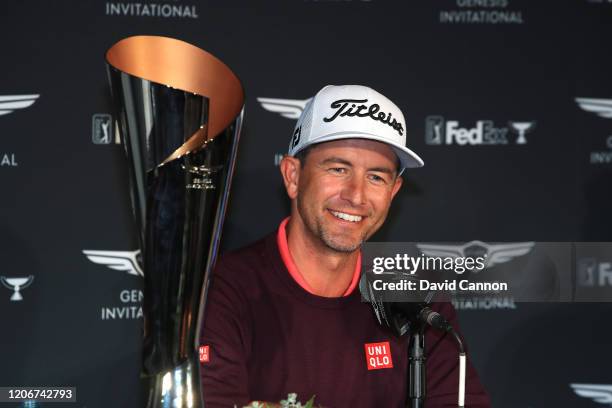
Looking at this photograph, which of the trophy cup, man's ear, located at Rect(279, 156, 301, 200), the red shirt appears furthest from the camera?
man's ear, located at Rect(279, 156, 301, 200)

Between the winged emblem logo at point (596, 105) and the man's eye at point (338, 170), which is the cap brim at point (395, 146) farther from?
the winged emblem logo at point (596, 105)

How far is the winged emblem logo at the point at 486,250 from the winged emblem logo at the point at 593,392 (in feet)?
1.54

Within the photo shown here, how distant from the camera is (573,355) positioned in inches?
102

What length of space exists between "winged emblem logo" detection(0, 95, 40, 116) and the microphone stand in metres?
1.56

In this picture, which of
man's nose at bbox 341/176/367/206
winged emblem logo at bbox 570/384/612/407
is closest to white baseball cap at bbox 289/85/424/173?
man's nose at bbox 341/176/367/206

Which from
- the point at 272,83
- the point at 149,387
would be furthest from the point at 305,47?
the point at 149,387

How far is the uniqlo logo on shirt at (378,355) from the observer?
185cm

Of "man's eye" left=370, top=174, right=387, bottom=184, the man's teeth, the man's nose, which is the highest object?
"man's eye" left=370, top=174, right=387, bottom=184

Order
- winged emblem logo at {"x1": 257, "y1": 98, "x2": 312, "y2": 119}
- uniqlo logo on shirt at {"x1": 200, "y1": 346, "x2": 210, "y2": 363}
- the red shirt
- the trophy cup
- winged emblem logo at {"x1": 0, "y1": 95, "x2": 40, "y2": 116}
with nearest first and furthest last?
the trophy cup
uniqlo logo on shirt at {"x1": 200, "y1": 346, "x2": 210, "y2": 363}
the red shirt
winged emblem logo at {"x1": 0, "y1": 95, "x2": 40, "y2": 116}
winged emblem logo at {"x1": 257, "y1": 98, "x2": 312, "y2": 119}

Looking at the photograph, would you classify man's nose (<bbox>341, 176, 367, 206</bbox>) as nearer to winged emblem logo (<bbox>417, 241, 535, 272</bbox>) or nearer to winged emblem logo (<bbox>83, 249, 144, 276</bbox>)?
winged emblem logo (<bbox>417, 241, 535, 272</bbox>)

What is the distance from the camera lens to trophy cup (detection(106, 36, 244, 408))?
98 centimetres

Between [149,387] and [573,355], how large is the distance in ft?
6.26

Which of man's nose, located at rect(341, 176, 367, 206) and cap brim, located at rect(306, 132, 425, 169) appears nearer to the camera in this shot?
cap brim, located at rect(306, 132, 425, 169)

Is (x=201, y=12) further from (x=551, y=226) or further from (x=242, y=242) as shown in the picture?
(x=551, y=226)
